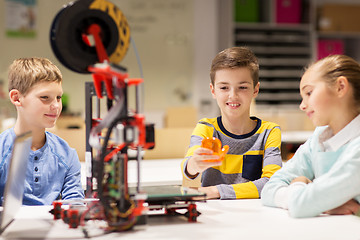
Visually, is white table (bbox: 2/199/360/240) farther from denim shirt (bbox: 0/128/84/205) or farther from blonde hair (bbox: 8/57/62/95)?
blonde hair (bbox: 8/57/62/95)

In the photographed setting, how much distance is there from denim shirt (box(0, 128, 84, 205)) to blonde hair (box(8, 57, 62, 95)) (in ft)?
0.54

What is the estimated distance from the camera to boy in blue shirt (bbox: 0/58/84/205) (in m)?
1.32

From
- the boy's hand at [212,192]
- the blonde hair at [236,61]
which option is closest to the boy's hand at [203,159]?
the boy's hand at [212,192]

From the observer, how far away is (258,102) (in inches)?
200

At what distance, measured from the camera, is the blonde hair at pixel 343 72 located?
3.43 ft

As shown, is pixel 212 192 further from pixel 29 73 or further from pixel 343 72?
pixel 29 73

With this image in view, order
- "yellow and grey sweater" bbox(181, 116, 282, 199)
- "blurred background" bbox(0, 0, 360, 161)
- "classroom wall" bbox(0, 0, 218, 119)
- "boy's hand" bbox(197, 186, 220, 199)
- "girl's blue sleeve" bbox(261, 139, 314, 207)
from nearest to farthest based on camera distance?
1. "girl's blue sleeve" bbox(261, 139, 314, 207)
2. "boy's hand" bbox(197, 186, 220, 199)
3. "yellow and grey sweater" bbox(181, 116, 282, 199)
4. "blurred background" bbox(0, 0, 360, 161)
5. "classroom wall" bbox(0, 0, 218, 119)

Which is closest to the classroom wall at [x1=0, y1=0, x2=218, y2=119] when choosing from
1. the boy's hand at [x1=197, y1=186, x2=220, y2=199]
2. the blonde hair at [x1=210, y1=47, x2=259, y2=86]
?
the blonde hair at [x1=210, y1=47, x2=259, y2=86]

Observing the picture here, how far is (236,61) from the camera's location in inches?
57.7

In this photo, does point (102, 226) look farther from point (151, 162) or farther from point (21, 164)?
point (151, 162)

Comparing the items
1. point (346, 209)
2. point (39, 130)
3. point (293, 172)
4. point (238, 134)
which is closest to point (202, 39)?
point (238, 134)

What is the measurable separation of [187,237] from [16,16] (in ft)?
15.2

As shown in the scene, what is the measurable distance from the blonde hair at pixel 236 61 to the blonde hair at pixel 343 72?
43 cm

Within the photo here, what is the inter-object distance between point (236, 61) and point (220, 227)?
72 cm
